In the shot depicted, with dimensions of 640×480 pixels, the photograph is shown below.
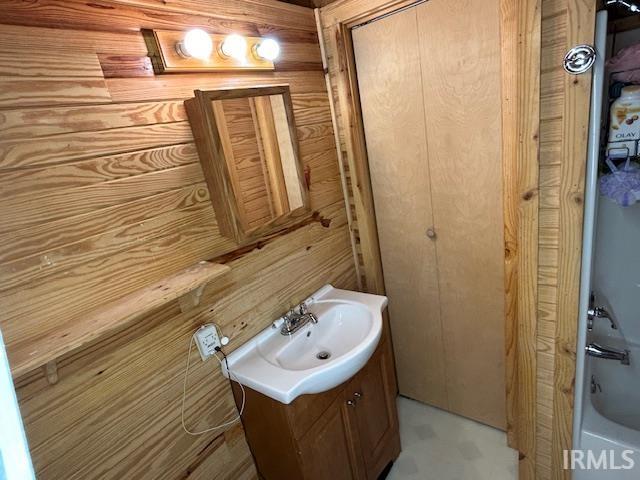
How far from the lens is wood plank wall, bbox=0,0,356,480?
2.76 feet

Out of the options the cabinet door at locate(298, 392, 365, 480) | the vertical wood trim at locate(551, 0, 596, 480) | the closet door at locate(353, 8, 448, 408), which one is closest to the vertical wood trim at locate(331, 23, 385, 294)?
the closet door at locate(353, 8, 448, 408)

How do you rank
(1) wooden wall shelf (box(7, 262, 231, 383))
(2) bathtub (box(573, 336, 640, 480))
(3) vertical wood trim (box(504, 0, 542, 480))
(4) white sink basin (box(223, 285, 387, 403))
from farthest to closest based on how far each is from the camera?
(2) bathtub (box(573, 336, 640, 480)) → (4) white sink basin (box(223, 285, 387, 403)) → (3) vertical wood trim (box(504, 0, 542, 480)) → (1) wooden wall shelf (box(7, 262, 231, 383))

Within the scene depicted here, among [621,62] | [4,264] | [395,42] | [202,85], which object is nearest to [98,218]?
[4,264]

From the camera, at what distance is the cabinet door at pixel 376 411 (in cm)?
148

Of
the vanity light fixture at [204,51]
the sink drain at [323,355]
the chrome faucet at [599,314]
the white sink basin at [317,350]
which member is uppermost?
the vanity light fixture at [204,51]

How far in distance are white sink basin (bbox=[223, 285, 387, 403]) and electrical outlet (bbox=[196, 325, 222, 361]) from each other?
103 mm

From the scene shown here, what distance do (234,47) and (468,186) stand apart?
1083 millimetres

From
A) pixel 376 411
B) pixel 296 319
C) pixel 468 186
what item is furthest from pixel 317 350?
pixel 468 186

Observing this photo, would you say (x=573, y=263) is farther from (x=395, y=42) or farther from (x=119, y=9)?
(x=119, y=9)

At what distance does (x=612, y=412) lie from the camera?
163 cm

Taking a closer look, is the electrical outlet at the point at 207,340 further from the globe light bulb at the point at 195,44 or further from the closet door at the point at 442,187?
the closet door at the point at 442,187

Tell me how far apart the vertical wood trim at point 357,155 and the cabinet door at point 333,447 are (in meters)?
0.74

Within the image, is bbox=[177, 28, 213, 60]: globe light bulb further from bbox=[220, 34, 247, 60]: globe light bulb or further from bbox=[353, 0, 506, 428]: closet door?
bbox=[353, 0, 506, 428]: closet door

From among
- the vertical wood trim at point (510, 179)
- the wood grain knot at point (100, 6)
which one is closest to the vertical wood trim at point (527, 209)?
the vertical wood trim at point (510, 179)
